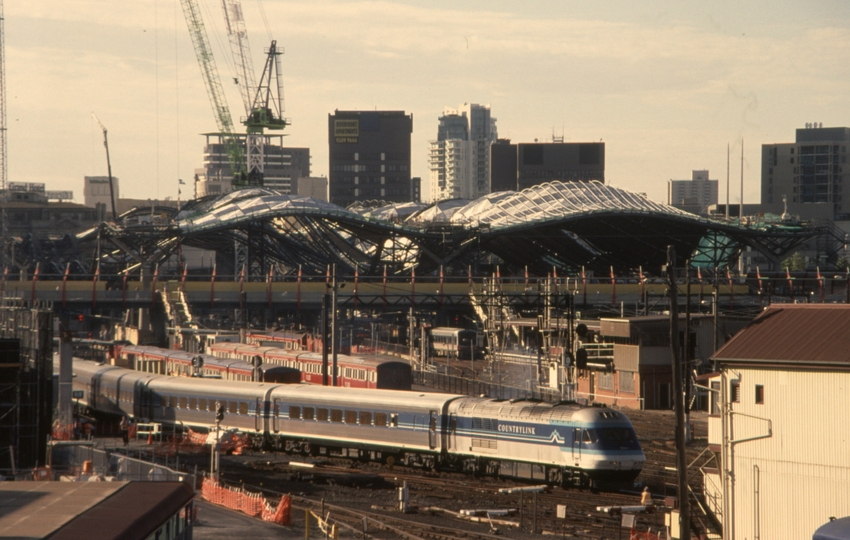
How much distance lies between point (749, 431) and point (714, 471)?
11.3 ft

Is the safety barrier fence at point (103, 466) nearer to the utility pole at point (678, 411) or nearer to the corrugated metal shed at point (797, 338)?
the utility pole at point (678, 411)

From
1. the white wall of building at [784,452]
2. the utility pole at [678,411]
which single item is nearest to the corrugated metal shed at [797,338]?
the white wall of building at [784,452]

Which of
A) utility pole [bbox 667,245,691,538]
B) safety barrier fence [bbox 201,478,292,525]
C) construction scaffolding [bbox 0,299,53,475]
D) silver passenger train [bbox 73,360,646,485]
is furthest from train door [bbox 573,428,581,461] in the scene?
construction scaffolding [bbox 0,299,53,475]

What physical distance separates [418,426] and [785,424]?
1704cm

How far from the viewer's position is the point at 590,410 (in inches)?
1531

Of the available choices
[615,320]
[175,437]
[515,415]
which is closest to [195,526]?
[515,415]

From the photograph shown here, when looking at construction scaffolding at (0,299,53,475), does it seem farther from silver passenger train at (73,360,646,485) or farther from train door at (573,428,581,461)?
train door at (573,428,581,461)

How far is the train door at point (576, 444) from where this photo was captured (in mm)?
38656

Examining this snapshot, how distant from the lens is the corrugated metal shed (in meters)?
30.7

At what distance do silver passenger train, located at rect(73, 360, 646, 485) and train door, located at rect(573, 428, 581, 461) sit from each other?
0.11 ft

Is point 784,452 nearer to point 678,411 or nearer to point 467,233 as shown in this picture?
point 678,411

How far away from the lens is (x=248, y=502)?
36781mm

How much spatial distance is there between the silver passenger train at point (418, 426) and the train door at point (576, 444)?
0.03 metres

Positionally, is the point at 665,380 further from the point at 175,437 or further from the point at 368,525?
the point at 368,525
